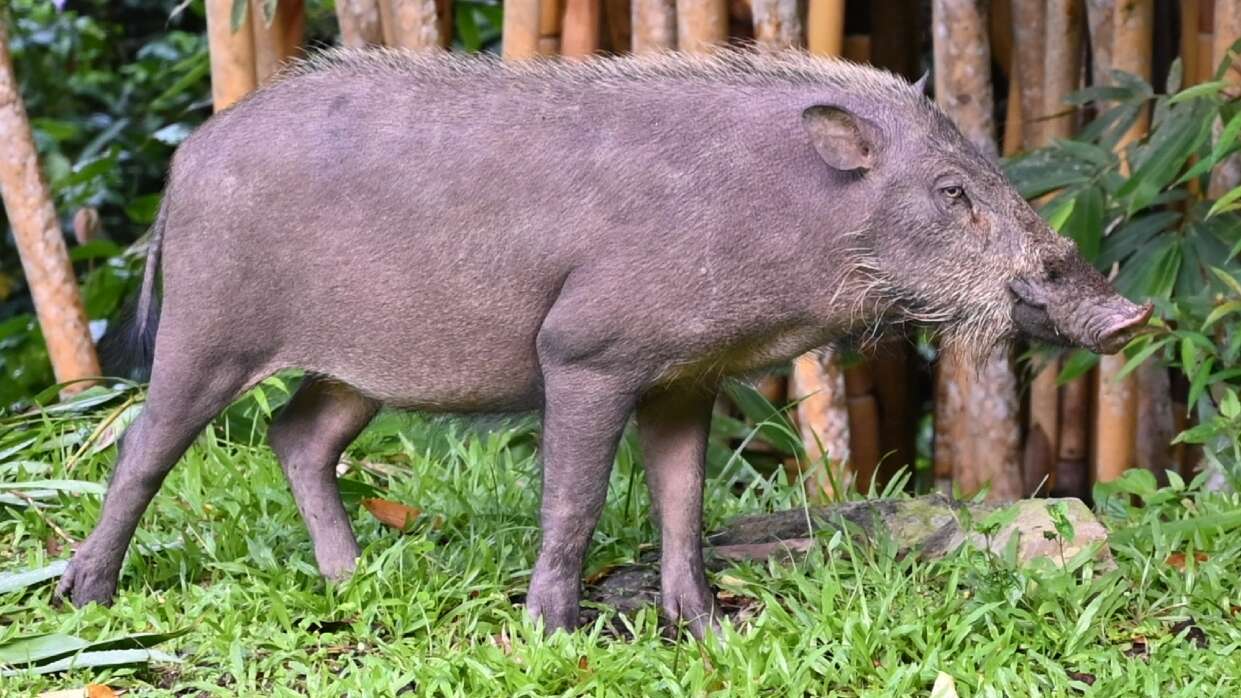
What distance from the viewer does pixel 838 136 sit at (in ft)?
13.8

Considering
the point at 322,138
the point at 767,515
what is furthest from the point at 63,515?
the point at 767,515

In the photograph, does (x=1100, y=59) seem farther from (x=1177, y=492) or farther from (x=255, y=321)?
(x=255, y=321)

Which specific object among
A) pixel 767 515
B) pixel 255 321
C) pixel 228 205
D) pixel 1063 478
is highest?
pixel 228 205

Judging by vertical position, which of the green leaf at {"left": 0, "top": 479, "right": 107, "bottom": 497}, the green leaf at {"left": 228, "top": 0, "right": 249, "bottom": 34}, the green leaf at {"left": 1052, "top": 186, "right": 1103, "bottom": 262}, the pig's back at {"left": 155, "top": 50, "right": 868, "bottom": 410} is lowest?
the green leaf at {"left": 0, "top": 479, "right": 107, "bottom": 497}

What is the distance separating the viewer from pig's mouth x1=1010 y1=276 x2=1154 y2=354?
412cm

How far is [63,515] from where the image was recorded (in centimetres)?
546

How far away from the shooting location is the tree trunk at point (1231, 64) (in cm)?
582

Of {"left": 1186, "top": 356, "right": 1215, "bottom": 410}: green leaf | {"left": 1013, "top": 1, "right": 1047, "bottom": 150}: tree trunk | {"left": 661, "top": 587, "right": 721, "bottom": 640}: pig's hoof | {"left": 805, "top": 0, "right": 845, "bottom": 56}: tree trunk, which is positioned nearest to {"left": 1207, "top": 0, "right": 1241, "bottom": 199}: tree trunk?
{"left": 1013, "top": 1, "right": 1047, "bottom": 150}: tree trunk

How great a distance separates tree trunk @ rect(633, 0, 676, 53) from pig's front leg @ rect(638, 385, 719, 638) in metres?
1.94

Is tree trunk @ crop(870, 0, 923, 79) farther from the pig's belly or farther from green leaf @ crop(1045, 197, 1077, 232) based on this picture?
the pig's belly

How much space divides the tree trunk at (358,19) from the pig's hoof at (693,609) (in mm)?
2779

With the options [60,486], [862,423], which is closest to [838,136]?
[60,486]

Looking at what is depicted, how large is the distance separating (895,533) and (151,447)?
2.11 m

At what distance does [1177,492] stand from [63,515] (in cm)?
342
